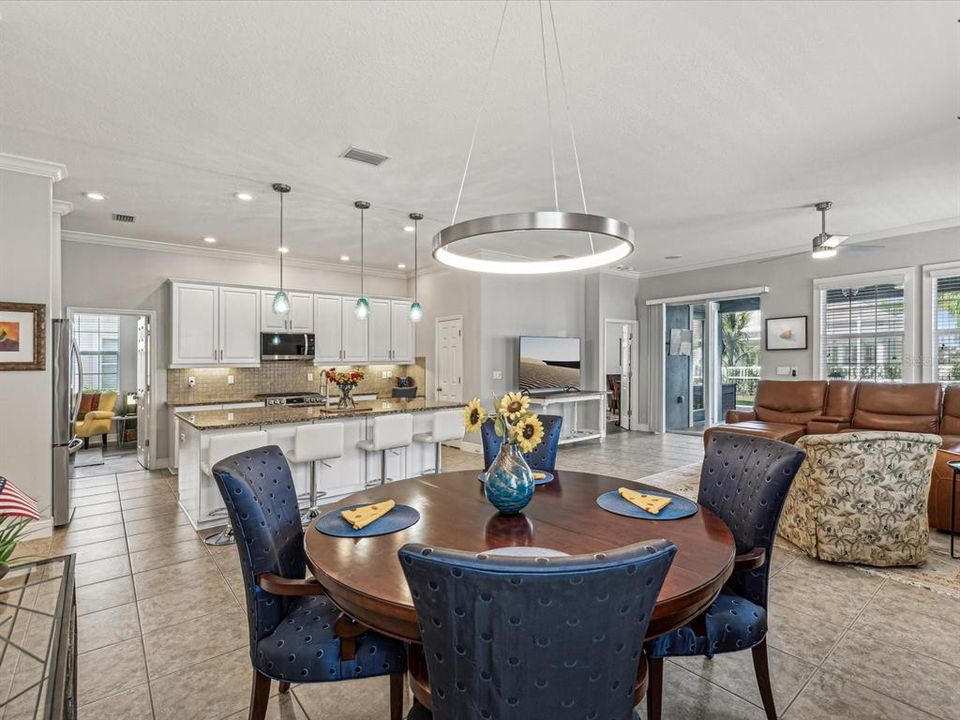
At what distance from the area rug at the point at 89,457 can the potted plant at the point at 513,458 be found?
21.1 ft

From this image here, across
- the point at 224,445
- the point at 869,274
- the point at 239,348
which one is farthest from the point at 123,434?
the point at 869,274

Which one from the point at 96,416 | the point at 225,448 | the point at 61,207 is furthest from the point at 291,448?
the point at 96,416

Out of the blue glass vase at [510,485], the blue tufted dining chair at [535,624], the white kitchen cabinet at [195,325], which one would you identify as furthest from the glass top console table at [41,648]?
the white kitchen cabinet at [195,325]

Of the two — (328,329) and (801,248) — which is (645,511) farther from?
(801,248)

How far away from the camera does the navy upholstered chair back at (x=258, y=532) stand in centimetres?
162

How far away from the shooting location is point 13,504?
1.30 meters

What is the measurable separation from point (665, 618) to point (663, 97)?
2.74 metres

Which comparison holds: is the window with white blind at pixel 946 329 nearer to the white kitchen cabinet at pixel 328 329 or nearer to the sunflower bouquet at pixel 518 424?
the sunflower bouquet at pixel 518 424

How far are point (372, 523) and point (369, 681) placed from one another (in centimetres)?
92

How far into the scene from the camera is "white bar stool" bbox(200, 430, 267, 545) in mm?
3568

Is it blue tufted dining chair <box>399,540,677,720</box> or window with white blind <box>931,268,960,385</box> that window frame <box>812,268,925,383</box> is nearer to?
window with white blind <box>931,268,960,385</box>

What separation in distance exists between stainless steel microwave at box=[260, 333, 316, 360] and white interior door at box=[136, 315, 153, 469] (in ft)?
4.28

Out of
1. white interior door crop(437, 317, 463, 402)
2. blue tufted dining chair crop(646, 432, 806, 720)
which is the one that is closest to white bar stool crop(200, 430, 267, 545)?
blue tufted dining chair crop(646, 432, 806, 720)

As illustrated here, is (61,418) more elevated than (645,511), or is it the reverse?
(61,418)
